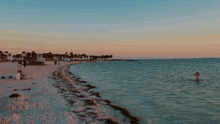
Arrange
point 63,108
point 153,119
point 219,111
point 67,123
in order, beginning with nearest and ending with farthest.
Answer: point 67,123 < point 153,119 < point 63,108 < point 219,111

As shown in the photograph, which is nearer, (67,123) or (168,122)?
(67,123)

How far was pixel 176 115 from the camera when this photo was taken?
461 inches

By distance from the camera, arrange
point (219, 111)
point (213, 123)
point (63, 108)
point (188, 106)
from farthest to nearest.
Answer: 1. point (188, 106)
2. point (219, 111)
3. point (63, 108)
4. point (213, 123)

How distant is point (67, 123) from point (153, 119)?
20.1ft

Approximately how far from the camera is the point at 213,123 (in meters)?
10.2

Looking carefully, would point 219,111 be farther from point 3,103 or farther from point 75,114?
point 3,103

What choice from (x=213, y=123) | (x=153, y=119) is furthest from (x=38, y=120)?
(x=213, y=123)

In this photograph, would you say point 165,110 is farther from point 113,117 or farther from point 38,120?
point 38,120

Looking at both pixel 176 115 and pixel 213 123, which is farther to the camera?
pixel 176 115

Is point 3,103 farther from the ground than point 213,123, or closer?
farther from the ground

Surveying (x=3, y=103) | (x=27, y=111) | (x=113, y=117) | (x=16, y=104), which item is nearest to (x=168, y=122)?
(x=113, y=117)

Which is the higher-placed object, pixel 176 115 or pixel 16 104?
pixel 16 104

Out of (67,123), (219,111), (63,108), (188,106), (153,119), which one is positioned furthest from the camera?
(188,106)

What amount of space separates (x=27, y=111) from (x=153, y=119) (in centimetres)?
909
